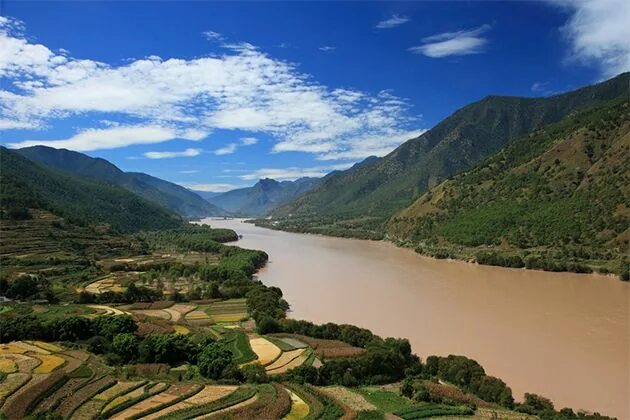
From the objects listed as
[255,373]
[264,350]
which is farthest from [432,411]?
[264,350]

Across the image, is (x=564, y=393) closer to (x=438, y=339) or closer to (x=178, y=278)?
(x=438, y=339)

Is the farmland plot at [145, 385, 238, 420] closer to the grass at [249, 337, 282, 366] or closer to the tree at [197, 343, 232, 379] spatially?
the tree at [197, 343, 232, 379]

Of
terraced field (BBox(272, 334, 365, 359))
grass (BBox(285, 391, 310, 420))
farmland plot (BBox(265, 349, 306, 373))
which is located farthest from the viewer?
terraced field (BBox(272, 334, 365, 359))

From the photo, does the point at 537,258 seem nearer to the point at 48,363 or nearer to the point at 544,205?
the point at 544,205

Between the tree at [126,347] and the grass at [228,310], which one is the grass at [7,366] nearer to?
the tree at [126,347]

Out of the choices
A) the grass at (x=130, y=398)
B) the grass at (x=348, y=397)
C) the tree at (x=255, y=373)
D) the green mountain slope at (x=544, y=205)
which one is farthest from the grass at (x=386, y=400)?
the green mountain slope at (x=544, y=205)

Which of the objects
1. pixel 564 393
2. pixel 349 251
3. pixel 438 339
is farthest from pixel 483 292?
pixel 349 251

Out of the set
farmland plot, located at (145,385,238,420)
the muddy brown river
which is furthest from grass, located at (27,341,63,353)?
the muddy brown river
